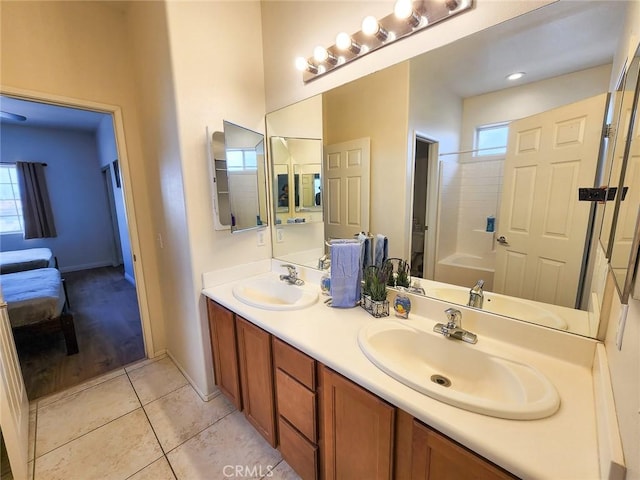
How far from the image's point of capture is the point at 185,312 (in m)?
1.97

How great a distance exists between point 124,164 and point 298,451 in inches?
92.9

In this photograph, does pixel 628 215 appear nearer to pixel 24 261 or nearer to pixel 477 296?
pixel 477 296

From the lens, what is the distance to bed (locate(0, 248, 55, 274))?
3.49 m

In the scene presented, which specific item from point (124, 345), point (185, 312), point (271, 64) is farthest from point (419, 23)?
point (124, 345)

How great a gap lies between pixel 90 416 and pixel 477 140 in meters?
2.79

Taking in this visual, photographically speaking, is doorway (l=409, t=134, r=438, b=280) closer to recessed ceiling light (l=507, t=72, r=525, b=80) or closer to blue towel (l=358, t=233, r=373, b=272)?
blue towel (l=358, t=233, r=373, b=272)

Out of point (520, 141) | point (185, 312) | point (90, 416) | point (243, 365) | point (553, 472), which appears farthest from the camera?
point (185, 312)

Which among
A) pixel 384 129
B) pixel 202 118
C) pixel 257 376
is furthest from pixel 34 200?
pixel 384 129

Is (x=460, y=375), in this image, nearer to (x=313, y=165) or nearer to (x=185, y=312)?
(x=313, y=165)

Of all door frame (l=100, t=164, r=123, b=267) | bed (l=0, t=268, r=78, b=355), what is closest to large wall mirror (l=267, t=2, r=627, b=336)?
bed (l=0, t=268, r=78, b=355)

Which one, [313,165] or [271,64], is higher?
[271,64]

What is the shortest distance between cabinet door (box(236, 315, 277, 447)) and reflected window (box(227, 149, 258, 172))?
968 millimetres

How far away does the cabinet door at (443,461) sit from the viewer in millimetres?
664

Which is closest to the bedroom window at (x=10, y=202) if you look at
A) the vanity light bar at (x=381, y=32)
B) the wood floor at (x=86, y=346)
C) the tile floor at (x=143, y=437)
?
the wood floor at (x=86, y=346)
